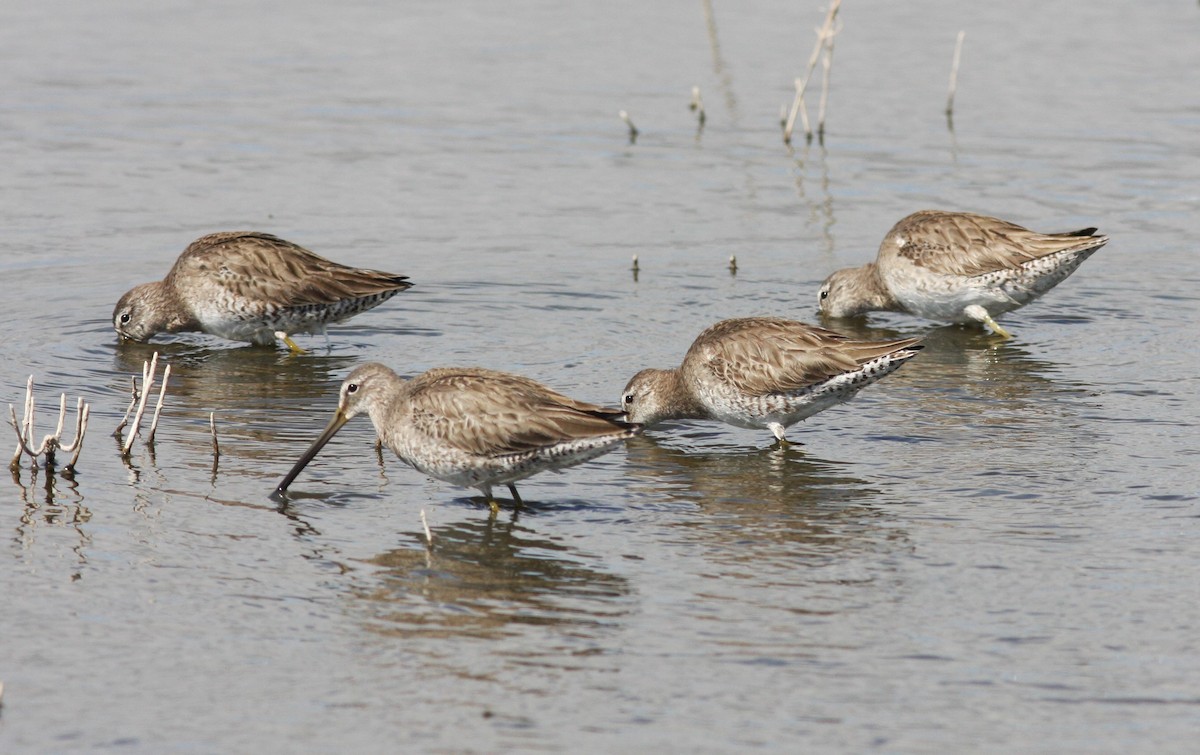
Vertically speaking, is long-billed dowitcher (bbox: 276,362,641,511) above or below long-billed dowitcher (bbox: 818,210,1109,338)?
below

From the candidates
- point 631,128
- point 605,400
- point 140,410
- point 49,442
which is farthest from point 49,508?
point 631,128

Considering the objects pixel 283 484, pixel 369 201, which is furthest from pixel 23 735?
pixel 369 201

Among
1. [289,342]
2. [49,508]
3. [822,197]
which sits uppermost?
[822,197]

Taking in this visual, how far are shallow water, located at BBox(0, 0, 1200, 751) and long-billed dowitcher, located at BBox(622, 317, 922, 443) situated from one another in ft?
1.02

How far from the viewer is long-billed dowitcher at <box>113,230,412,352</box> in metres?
13.1

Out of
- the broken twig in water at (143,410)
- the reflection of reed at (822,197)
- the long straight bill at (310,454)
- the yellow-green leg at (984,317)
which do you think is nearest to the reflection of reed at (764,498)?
the long straight bill at (310,454)

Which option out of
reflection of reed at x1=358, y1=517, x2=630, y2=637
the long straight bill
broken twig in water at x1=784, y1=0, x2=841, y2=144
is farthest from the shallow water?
broken twig in water at x1=784, y1=0, x2=841, y2=144

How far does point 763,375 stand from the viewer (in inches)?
416

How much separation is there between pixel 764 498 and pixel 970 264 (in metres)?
4.59

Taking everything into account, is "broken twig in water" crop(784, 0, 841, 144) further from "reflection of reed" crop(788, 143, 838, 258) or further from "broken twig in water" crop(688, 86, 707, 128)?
"broken twig in water" crop(688, 86, 707, 128)

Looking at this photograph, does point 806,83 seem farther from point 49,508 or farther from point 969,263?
point 49,508

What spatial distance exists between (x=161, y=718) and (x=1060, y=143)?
48.8ft

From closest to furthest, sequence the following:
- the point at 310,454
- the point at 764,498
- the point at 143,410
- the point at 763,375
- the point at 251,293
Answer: the point at 310,454
the point at 764,498
the point at 143,410
the point at 763,375
the point at 251,293

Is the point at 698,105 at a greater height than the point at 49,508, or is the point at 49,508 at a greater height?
the point at 698,105
